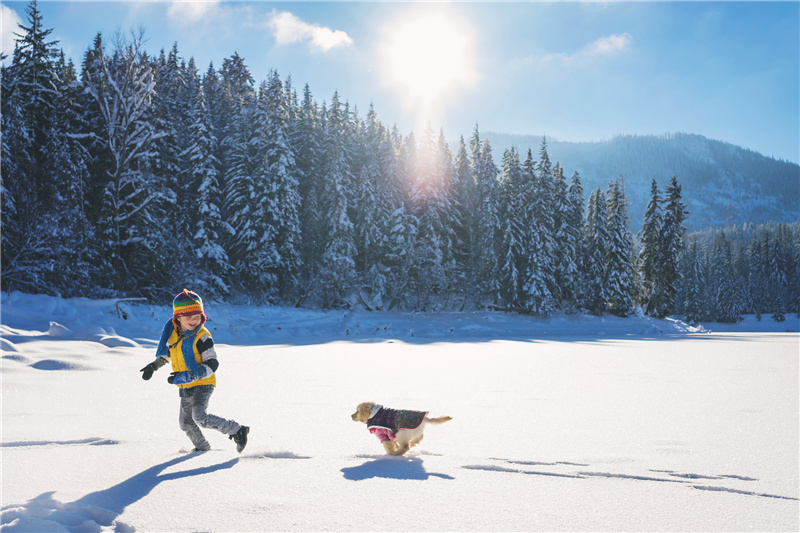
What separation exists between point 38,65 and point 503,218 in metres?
31.5

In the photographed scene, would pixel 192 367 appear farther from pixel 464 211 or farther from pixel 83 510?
pixel 464 211

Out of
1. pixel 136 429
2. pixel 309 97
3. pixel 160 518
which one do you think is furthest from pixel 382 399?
pixel 309 97

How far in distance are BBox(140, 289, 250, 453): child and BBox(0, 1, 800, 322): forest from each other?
17138 millimetres

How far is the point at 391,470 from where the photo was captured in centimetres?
359

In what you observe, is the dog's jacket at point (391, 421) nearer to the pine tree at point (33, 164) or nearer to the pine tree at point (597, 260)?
the pine tree at point (33, 164)

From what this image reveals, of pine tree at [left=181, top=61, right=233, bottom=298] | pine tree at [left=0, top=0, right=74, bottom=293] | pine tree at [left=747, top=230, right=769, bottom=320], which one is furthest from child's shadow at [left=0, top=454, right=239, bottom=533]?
pine tree at [left=747, top=230, right=769, bottom=320]

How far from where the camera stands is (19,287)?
1792 cm

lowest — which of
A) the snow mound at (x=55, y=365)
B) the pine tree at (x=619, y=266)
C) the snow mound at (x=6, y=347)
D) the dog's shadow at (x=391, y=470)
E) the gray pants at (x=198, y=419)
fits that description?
the snow mound at (x=55, y=365)

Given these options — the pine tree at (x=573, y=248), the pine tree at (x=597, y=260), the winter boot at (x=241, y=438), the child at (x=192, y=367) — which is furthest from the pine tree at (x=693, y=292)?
the child at (x=192, y=367)

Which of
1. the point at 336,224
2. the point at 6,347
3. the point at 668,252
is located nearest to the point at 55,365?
the point at 6,347

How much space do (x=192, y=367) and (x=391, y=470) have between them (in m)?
2.05

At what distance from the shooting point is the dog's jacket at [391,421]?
13.2 feet

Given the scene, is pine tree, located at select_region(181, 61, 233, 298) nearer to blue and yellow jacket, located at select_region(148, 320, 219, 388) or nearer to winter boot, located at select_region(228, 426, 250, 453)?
blue and yellow jacket, located at select_region(148, 320, 219, 388)

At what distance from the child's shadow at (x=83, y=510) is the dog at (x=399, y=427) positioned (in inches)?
70.8
